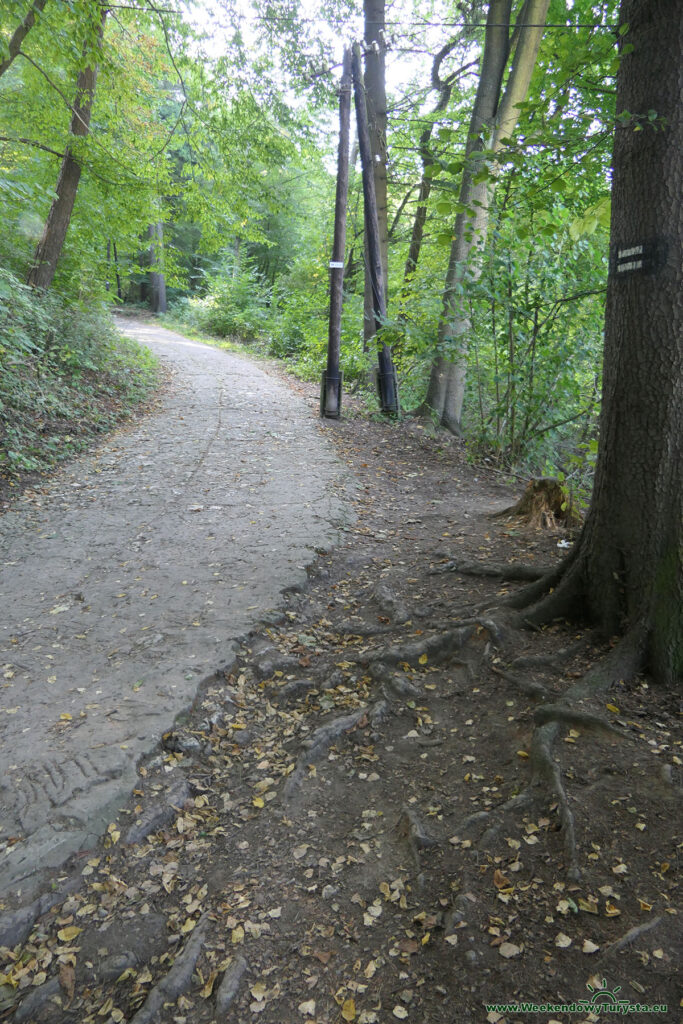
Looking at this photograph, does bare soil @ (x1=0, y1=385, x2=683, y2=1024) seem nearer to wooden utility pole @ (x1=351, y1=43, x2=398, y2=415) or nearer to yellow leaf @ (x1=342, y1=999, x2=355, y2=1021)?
yellow leaf @ (x1=342, y1=999, x2=355, y2=1021)

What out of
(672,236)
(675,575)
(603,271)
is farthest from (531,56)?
(675,575)

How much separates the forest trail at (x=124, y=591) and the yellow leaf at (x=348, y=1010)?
1.41 meters

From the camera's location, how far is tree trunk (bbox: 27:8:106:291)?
11.6 metres

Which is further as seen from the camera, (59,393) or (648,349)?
(59,393)

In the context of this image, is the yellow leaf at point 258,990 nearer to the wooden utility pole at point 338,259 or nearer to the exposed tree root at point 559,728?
the exposed tree root at point 559,728

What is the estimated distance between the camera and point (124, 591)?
548 cm

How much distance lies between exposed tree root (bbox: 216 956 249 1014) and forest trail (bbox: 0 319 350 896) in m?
0.95

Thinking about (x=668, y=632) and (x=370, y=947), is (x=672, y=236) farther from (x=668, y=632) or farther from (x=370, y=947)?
(x=370, y=947)

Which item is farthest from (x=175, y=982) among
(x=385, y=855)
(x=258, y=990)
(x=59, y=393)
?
(x=59, y=393)

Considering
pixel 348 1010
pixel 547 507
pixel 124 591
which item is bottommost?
pixel 348 1010

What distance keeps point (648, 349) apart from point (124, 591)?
14.3 ft

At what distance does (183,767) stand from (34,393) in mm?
7862

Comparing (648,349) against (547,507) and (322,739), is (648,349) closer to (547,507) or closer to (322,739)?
(322,739)

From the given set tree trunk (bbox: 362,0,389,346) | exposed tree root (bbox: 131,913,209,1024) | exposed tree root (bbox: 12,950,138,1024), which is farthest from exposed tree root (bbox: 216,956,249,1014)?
tree trunk (bbox: 362,0,389,346)
